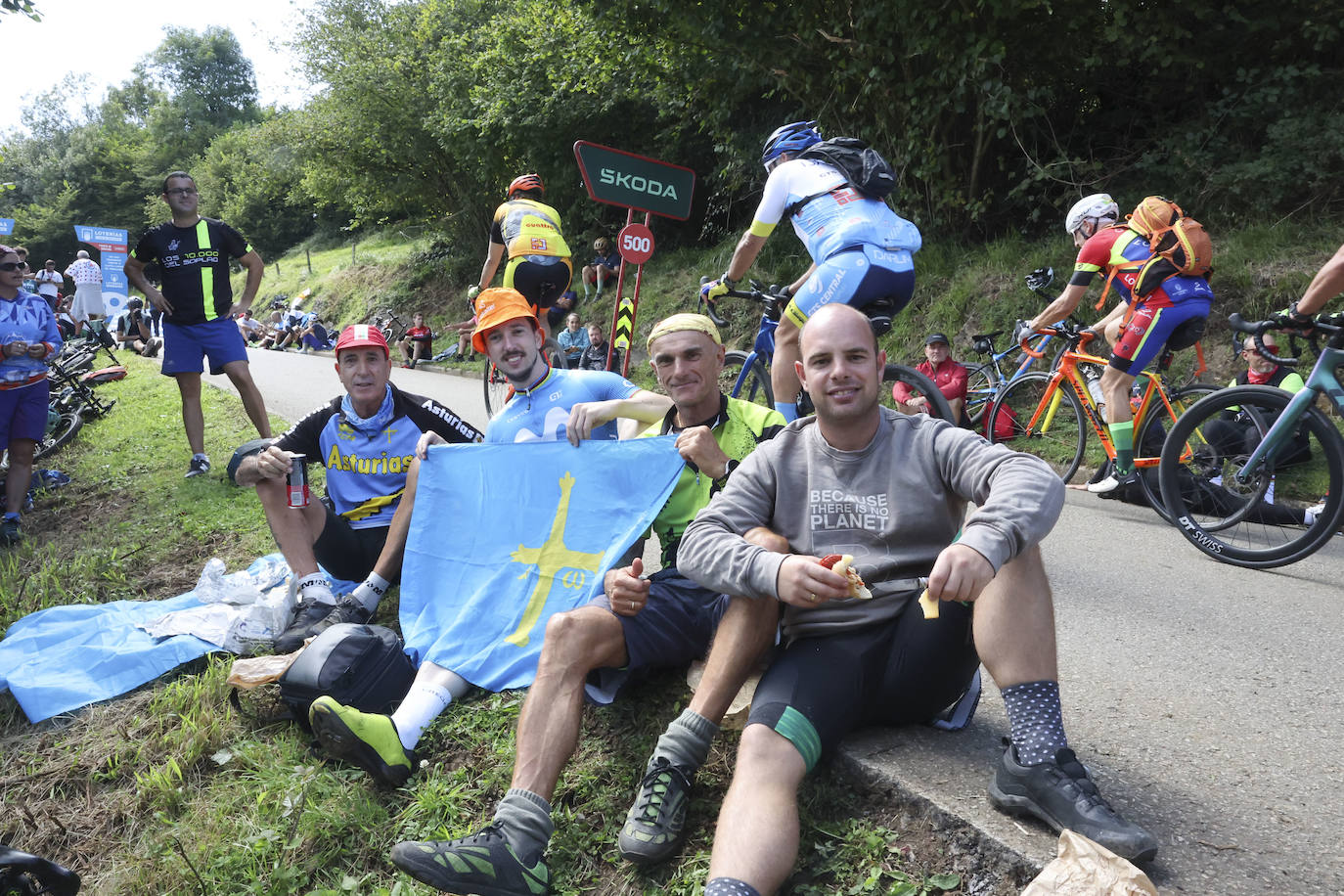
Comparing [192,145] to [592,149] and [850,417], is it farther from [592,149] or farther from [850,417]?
[850,417]

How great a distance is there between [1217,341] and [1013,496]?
6.83m

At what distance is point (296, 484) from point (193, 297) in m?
3.83

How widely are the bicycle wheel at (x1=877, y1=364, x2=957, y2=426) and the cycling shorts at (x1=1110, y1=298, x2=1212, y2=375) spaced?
1.17 meters

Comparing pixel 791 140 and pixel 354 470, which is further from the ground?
pixel 791 140

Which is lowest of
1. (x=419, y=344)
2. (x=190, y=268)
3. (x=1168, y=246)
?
(x=419, y=344)

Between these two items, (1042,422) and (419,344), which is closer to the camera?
(1042,422)

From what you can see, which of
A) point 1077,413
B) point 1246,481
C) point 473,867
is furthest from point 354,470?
point 1077,413

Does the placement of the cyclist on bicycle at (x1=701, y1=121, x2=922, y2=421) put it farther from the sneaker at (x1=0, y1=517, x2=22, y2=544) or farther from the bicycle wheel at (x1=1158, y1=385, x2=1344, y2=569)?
the sneaker at (x1=0, y1=517, x2=22, y2=544)

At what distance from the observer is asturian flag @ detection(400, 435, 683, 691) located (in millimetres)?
3650

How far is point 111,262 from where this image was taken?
25.1 metres

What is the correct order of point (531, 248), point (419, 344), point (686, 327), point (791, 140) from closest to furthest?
point (686, 327), point (791, 140), point (531, 248), point (419, 344)

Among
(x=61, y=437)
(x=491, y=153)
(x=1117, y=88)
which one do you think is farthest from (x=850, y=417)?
(x=491, y=153)

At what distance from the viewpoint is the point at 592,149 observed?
6.61 m

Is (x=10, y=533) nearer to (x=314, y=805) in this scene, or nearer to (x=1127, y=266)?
(x=314, y=805)
